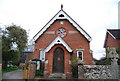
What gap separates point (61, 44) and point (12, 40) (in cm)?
1491

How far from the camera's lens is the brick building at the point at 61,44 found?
52.6 feet

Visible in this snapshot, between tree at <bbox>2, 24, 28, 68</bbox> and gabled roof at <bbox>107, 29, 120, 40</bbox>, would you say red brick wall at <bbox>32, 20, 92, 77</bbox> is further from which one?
tree at <bbox>2, 24, 28, 68</bbox>

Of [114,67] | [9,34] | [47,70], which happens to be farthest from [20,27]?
[114,67]

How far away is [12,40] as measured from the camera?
26.7 m

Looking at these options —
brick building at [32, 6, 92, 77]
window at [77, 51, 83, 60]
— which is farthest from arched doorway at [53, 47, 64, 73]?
window at [77, 51, 83, 60]

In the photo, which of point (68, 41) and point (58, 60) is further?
point (68, 41)

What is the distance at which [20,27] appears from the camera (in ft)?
93.5

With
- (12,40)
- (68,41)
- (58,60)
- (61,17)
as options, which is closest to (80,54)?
(68,41)

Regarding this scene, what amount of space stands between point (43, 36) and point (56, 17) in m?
3.48

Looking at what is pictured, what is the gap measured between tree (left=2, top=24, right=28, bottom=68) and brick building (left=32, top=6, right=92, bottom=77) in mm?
10299

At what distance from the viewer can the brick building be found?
52.6ft

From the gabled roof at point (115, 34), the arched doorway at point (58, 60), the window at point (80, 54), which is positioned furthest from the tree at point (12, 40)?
the gabled roof at point (115, 34)

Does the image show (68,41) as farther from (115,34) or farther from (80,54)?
(115,34)

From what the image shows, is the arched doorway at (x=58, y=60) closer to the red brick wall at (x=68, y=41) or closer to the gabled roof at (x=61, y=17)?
the red brick wall at (x=68, y=41)
